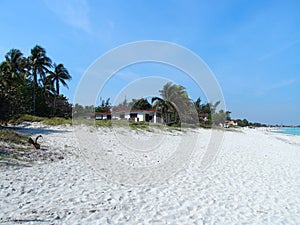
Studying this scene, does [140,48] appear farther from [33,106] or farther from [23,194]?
[33,106]

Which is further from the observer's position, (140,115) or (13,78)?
(140,115)

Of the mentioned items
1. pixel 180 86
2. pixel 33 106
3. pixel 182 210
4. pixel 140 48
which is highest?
pixel 180 86

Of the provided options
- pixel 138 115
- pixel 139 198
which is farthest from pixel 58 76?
pixel 139 198

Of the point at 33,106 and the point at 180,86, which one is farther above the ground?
the point at 180,86

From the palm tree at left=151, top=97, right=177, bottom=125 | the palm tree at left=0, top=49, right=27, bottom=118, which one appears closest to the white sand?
the palm tree at left=0, top=49, right=27, bottom=118

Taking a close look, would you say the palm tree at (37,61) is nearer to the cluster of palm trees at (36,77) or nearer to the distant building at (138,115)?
the cluster of palm trees at (36,77)

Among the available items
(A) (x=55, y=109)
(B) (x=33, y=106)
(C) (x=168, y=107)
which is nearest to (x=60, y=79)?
(A) (x=55, y=109)

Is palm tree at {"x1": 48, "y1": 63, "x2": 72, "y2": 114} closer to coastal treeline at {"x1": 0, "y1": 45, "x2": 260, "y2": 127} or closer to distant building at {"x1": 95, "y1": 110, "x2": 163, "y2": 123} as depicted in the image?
coastal treeline at {"x1": 0, "y1": 45, "x2": 260, "y2": 127}

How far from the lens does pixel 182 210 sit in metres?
3.66

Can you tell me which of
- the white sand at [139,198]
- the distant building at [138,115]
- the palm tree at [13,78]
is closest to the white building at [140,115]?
the distant building at [138,115]

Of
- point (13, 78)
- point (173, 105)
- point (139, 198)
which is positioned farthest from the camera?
point (173, 105)

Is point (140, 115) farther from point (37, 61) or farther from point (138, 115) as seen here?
point (37, 61)

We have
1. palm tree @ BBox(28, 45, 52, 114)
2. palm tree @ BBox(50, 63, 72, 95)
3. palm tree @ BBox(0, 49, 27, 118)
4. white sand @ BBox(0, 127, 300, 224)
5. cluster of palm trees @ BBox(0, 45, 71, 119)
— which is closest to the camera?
white sand @ BBox(0, 127, 300, 224)

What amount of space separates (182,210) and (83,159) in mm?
4043
